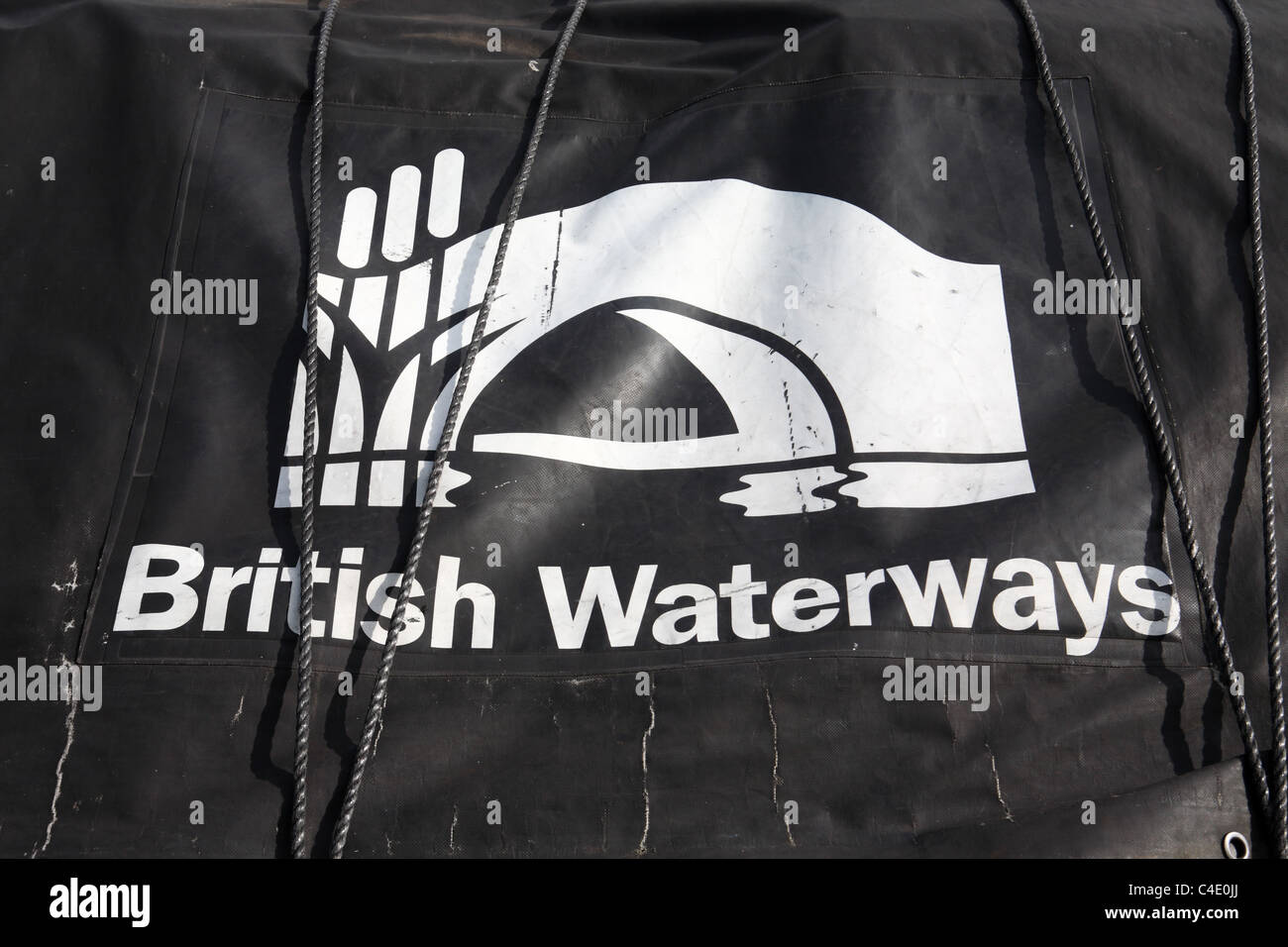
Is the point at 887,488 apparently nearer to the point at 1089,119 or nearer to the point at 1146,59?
the point at 1089,119

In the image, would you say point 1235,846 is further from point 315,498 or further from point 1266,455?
point 315,498

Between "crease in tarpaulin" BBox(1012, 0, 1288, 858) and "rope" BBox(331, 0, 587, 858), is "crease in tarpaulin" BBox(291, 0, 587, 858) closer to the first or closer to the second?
"rope" BBox(331, 0, 587, 858)

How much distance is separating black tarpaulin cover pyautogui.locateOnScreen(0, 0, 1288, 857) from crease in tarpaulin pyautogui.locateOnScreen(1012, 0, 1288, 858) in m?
0.03

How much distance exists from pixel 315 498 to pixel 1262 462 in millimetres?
1703

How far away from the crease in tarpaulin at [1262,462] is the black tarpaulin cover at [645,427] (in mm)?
28

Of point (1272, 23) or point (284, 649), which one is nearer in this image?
point (284, 649)

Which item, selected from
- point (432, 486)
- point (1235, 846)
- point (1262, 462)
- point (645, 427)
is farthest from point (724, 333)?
point (1235, 846)

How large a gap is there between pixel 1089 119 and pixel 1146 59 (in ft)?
0.77

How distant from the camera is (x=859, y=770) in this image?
1480 mm

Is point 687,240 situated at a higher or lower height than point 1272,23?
lower

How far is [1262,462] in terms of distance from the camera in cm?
165

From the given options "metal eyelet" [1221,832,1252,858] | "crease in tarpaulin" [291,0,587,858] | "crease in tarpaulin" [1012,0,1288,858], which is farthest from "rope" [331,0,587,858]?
"metal eyelet" [1221,832,1252,858]
